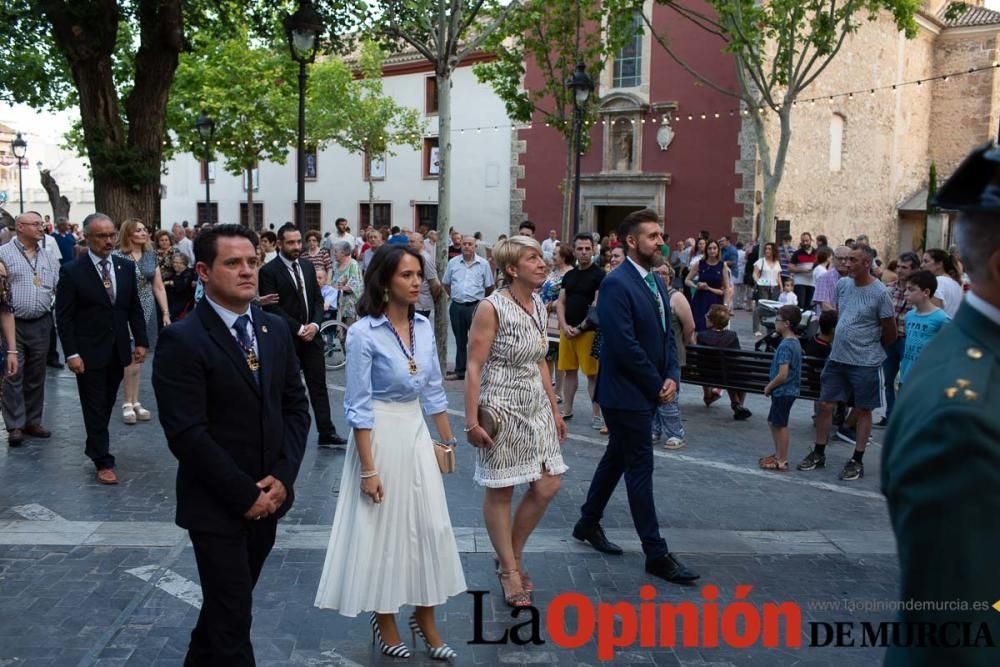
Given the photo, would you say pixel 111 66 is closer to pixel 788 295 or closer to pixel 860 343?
pixel 788 295

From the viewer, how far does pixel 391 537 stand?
4.09 m

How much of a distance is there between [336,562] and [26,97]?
2093 cm

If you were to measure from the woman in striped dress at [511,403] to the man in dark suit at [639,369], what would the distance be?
0.56m

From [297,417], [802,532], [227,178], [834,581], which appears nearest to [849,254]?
[802,532]

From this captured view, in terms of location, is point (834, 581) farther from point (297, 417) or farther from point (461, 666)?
point (297, 417)

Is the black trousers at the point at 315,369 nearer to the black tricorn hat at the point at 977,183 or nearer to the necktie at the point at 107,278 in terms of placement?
the necktie at the point at 107,278

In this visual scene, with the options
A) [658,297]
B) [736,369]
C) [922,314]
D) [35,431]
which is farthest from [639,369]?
[35,431]

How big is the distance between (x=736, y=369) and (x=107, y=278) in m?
6.16

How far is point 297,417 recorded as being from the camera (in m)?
3.65

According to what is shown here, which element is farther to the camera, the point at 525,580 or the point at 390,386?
the point at 525,580

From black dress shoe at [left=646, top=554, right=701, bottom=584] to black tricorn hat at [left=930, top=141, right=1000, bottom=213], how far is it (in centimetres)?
372

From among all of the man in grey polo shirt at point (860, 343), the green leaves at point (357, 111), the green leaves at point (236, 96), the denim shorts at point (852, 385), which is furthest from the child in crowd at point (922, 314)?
the green leaves at point (357, 111)

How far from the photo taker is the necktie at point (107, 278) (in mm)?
7479

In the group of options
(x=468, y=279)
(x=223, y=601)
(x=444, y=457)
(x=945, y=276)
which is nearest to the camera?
(x=223, y=601)
